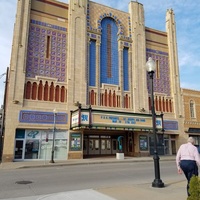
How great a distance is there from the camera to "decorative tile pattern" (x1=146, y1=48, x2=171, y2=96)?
31.8 m

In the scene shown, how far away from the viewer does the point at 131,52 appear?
30891 millimetres

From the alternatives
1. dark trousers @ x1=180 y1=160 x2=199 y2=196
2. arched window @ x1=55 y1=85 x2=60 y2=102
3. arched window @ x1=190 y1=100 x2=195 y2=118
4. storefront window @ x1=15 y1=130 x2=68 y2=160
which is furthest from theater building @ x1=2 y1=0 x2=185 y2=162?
dark trousers @ x1=180 y1=160 x2=199 y2=196

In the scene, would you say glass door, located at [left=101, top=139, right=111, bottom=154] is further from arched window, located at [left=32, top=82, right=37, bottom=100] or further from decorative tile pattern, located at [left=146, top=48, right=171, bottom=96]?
arched window, located at [left=32, top=82, right=37, bottom=100]

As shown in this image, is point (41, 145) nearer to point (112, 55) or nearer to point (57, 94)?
point (57, 94)

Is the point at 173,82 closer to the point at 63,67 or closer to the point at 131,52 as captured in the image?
the point at 131,52

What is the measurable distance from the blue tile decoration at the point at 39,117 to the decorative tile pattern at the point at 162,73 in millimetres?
15027

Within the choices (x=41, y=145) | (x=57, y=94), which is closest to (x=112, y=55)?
(x=57, y=94)

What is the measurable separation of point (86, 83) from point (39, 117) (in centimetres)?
705

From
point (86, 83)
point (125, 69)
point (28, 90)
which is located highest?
point (125, 69)

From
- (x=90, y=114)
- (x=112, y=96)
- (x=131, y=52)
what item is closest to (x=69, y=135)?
(x=90, y=114)

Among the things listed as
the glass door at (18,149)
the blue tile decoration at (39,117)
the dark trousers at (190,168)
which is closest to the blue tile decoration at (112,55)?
the blue tile decoration at (39,117)

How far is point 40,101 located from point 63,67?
17.3 feet

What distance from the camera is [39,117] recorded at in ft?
76.0

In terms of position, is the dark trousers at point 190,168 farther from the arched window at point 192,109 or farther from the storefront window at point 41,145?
the arched window at point 192,109
